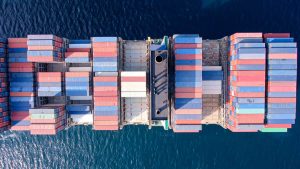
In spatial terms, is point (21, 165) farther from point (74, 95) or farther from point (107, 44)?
point (107, 44)

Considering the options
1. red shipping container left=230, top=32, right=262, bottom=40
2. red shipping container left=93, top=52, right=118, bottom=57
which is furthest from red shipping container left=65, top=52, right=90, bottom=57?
red shipping container left=230, top=32, right=262, bottom=40

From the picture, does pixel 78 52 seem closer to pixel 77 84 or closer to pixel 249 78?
pixel 77 84

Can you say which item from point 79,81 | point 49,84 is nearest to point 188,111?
point 79,81

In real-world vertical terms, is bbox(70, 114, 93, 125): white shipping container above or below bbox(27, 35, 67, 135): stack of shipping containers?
below

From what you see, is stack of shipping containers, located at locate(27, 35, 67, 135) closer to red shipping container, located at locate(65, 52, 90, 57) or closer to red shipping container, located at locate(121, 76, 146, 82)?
red shipping container, located at locate(65, 52, 90, 57)

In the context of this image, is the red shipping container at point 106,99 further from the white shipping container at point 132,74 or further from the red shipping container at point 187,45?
the red shipping container at point 187,45

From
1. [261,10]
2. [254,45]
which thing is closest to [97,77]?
[254,45]

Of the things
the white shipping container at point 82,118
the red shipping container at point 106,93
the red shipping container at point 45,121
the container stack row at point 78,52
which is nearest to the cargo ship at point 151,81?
the container stack row at point 78,52
